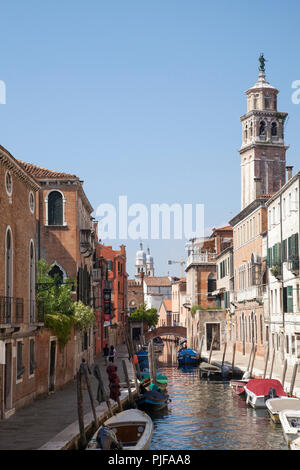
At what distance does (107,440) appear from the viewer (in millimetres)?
15148

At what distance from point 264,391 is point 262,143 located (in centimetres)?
3808

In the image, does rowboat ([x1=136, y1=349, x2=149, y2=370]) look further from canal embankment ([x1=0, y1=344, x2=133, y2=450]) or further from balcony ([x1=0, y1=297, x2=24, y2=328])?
balcony ([x1=0, y1=297, x2=24, y2=328])

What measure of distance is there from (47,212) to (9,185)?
40.6 ft

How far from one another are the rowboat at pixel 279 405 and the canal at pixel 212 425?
0.33 m

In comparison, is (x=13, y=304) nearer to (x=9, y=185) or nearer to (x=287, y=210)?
(x=9, y=185)

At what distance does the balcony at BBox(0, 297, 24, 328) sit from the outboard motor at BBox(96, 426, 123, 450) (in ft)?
Result: 13.0

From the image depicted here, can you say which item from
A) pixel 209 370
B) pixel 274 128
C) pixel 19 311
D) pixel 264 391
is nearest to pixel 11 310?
pixel 19 311

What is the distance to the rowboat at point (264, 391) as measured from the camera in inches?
945

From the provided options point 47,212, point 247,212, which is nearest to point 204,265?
point 247,212

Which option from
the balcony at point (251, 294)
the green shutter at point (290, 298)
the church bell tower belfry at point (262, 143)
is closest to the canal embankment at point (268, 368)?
the green shutter at point (290, 298)

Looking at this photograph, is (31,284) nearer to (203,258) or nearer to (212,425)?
(212,425)

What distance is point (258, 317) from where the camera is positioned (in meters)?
43.7

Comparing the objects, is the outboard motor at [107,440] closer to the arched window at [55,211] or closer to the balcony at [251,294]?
the arched window at [55,211]

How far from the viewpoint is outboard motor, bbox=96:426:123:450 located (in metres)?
15.0
